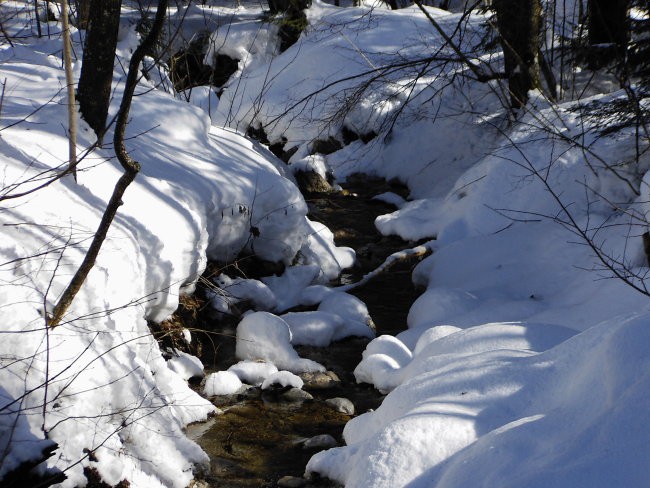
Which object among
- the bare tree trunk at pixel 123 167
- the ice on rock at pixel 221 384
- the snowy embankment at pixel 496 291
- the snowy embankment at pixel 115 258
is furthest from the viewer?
the ice on rock at pixel 221 384

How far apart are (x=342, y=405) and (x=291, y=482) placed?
119cm

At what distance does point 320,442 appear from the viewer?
5.02 metres

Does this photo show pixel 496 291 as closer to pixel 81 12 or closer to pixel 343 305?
pixel 343 305

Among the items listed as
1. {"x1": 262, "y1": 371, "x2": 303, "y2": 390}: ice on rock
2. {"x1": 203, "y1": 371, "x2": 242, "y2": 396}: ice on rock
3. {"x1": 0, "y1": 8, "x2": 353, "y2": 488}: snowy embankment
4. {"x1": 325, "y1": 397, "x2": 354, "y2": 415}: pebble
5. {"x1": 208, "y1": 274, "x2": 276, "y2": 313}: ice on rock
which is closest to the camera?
{"x1": 0, "y1": 8, "x2": 353, "y2": 488}: snowy embankment

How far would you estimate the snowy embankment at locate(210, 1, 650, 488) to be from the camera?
9.10ft

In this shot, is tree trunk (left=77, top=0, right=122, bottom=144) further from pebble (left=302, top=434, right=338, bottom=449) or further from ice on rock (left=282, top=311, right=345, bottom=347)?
pebble (left=302, top=434, right=338, bottom=449)

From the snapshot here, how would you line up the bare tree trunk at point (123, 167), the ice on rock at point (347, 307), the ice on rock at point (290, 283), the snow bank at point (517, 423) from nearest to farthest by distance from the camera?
the snow bank at point (517, 423) < the bare tree trunk at point (123, 167) < the ice on rock at point (347, 307) < the ice on rock at point (290, 283)

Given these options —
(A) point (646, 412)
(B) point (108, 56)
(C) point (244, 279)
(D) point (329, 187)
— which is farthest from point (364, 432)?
(D) point (329, 187)

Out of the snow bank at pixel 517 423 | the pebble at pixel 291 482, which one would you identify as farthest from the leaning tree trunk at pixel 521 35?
the pebble at pixel 291 482

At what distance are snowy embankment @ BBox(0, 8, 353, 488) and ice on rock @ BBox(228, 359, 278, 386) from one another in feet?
1.65

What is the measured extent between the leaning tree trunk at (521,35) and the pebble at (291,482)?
6.64 m

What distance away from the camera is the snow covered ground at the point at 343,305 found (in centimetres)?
306

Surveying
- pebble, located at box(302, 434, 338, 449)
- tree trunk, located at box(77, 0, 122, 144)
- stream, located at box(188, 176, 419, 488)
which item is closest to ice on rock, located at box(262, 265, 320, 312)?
stream, located at box(188, 176, 419, 488)

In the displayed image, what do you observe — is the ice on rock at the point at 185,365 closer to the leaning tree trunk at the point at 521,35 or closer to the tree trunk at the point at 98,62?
the tree trunk at the point at 98,62
